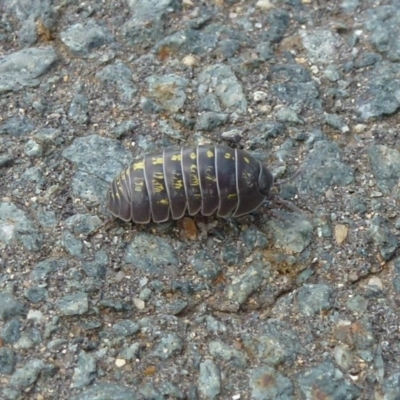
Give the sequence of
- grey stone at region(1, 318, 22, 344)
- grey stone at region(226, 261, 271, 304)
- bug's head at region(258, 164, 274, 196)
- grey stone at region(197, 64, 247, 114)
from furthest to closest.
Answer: grey stone at region(197, 64, 247, 114)
bug's head at region(258, 164, 274, 196)
grey stone at region(226, 261, 271, 304)
grey stone at region(1, 318, 22, 344)

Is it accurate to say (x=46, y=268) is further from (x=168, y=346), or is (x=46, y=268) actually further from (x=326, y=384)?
(x=326, y=384)

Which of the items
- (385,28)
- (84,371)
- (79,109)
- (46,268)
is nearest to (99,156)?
(79,109)

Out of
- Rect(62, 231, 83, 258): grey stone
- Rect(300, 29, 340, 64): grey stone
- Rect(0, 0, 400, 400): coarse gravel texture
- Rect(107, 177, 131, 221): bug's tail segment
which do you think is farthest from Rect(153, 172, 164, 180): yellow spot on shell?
Rect(300, 29, 340, 64): grey stone

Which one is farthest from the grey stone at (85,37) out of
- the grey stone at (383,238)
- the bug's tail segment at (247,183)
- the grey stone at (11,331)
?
the grey stone at (383,238)

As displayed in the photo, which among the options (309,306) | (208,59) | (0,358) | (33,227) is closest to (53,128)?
(33,227)

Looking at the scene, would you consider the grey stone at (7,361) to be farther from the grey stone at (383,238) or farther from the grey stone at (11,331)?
the grey stone at (383,238)

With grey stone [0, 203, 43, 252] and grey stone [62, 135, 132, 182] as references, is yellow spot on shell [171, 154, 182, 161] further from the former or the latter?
grey stone [0, 203, 43, 252]
